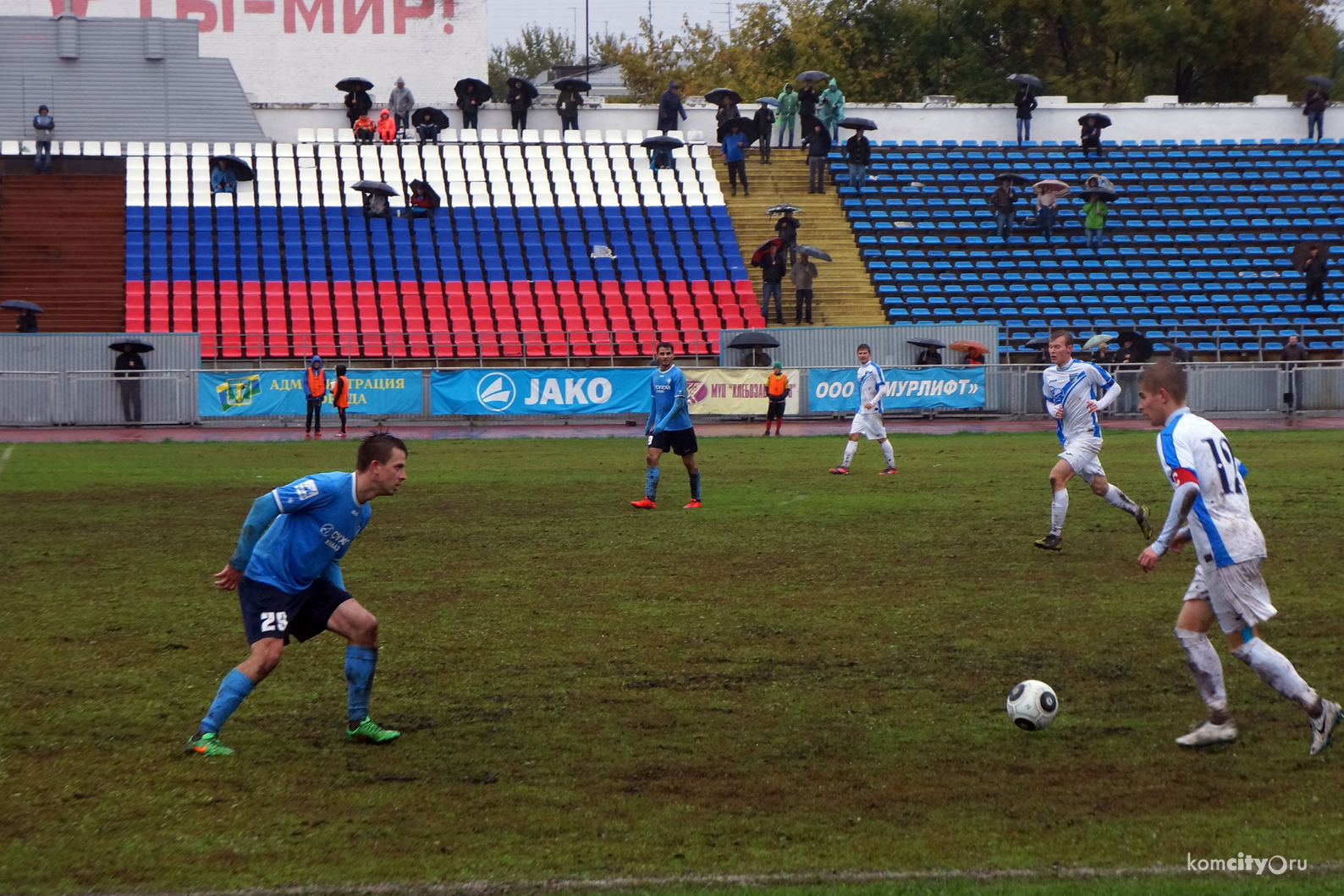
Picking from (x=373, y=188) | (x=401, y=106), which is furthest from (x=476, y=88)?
(x=373, y=188)

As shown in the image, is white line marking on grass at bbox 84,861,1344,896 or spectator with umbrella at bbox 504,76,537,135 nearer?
white line marking on grass at bbox 84,861,1344,896

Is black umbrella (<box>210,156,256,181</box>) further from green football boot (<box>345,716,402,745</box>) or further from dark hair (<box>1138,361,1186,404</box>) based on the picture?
dark hair (<box>1138,361,1186,404</box>)

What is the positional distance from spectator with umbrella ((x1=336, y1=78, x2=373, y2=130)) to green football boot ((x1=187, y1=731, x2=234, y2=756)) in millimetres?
42314

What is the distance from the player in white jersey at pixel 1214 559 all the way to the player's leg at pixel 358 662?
4.11m

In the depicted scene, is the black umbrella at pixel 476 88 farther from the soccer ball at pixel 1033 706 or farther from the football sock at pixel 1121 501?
the soccer ball at pixel 1033 706

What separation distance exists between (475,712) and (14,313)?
3473 centimetres

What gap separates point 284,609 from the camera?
7309 mm

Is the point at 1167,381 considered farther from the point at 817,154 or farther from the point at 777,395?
the point at 817,154

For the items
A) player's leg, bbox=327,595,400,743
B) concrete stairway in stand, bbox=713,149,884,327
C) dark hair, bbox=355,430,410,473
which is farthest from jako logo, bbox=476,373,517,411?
dark hair, bbox=355,430,410,473

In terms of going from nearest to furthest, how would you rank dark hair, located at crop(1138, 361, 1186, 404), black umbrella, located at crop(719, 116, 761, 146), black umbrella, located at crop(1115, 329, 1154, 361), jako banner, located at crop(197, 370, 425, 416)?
dark hair, located at crop(1138, 361, 1186, 404) → jako banner, located at crop(197, 370, 425, 416) → black umbrella, located at crop(1115, 329, 1154, 361) → black umbrella, located at crop(719, 116, 761, 146)

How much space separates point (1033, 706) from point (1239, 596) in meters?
1.24

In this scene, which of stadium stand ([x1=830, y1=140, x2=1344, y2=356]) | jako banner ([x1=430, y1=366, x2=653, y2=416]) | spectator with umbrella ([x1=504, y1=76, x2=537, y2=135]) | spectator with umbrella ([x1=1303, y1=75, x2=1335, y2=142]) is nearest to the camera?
jako banner ([x1=430, y1=366, x2=653, y2=416])

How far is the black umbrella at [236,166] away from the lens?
42750 mm

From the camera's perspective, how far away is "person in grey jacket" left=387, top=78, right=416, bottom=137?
155 ft
